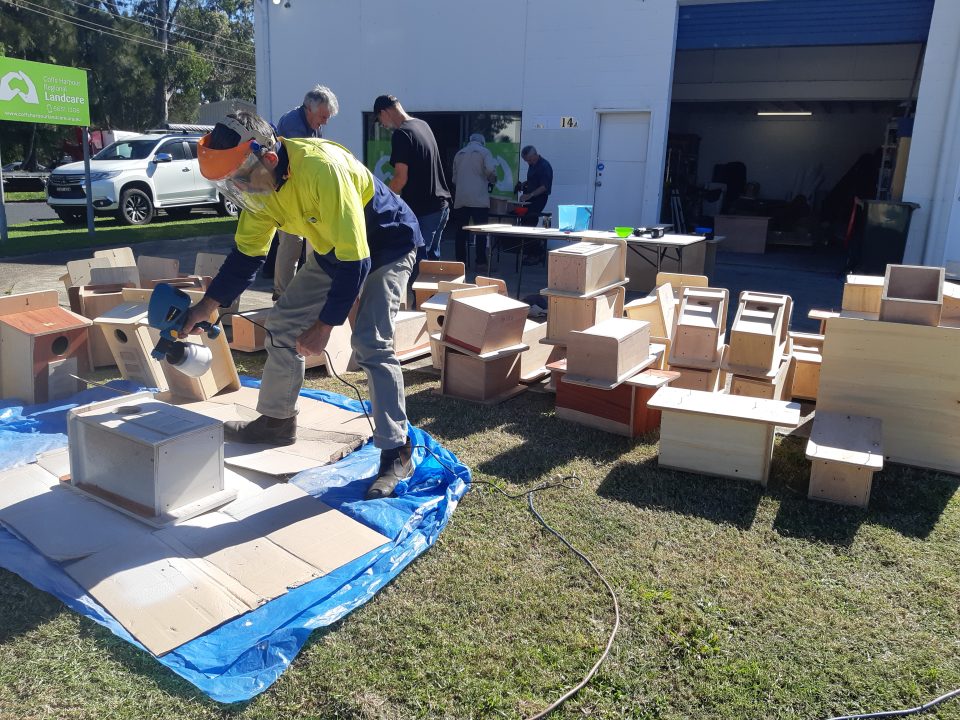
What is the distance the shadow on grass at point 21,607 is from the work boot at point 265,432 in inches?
51.3

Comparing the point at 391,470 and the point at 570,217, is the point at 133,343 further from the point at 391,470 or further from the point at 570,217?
the point at 570,217

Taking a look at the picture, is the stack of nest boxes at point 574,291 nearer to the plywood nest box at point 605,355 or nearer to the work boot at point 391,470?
the plywood nest box at point 605,355

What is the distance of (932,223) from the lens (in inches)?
401

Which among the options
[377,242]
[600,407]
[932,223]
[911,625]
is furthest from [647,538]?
[932,223]

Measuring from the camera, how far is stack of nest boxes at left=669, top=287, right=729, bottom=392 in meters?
4.66

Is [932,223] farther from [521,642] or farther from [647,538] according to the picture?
[521,642]

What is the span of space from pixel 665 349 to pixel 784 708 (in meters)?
3.01

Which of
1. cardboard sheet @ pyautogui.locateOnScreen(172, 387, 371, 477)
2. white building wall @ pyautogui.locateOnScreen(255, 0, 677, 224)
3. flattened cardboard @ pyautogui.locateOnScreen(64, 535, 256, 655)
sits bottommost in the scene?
flattened cardboard @ pyautogui.locateOnScreen(64, 535, 256, 655)

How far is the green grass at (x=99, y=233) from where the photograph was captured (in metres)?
11.8

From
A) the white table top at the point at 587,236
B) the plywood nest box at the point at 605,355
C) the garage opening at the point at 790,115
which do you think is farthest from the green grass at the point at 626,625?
the garage opening at the point at 790,115

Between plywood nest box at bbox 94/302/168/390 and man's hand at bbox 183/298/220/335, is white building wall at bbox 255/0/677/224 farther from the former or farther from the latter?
man's hand at bbox 183/298/220/335

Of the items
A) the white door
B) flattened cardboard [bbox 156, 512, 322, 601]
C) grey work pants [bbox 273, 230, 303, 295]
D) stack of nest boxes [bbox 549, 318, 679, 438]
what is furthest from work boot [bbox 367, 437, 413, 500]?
the white door

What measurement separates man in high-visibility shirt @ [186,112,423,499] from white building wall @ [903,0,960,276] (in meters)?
8.90

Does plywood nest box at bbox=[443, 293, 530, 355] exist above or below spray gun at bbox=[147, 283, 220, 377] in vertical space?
below
